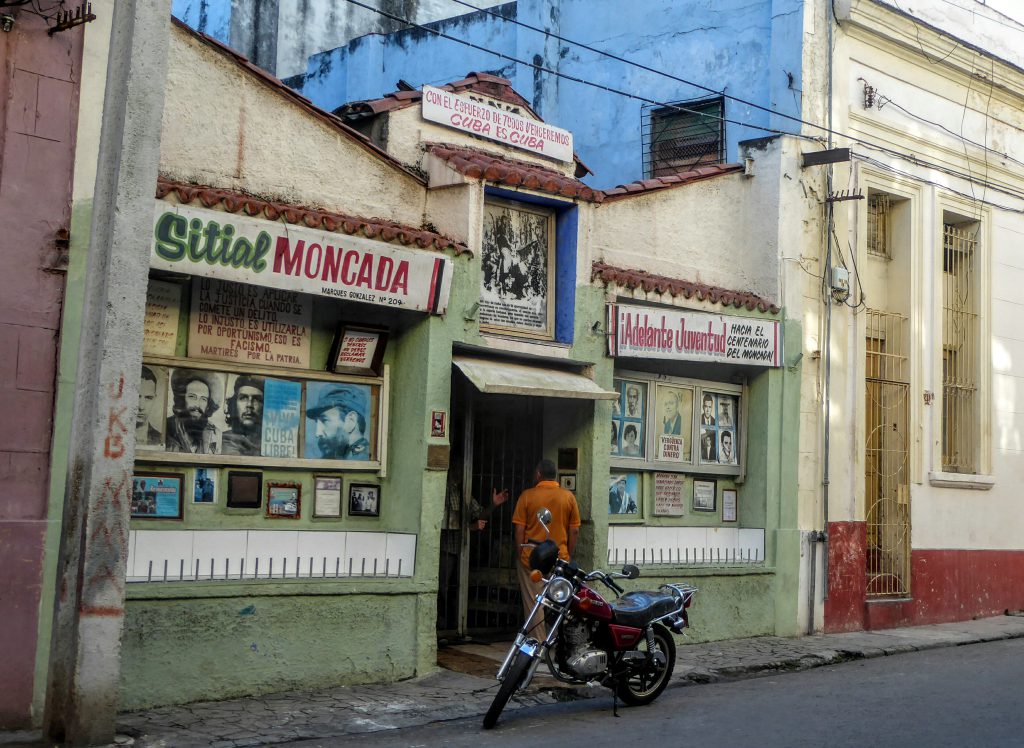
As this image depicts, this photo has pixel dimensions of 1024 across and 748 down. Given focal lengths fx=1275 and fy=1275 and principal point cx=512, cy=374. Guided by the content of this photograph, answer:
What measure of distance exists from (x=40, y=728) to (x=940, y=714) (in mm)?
6139

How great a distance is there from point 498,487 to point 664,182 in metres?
3.67

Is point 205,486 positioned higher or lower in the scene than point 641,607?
higher

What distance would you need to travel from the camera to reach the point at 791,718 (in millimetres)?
8945

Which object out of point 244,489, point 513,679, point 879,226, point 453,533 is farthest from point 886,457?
point 244,489

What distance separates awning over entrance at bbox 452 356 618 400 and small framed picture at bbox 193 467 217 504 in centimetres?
226

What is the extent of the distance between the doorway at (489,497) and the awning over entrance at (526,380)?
0.75m

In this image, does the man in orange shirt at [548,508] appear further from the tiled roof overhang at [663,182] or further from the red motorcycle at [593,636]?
the tiled roof overhang at [663,182]

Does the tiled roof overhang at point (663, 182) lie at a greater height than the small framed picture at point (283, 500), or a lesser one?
greater

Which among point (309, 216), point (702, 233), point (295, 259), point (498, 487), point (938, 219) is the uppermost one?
point (938, 219)

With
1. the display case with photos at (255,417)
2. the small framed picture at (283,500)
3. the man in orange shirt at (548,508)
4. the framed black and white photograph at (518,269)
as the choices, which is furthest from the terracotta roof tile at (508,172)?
the small framed picture at (283,500)

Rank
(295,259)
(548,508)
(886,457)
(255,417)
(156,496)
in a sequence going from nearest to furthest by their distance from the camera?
1. (156,496)
2. (295,259)
3. (255,417)
4. (548,508)
5. (886,457)

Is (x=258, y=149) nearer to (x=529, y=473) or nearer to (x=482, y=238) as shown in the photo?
(x=482, y=238)

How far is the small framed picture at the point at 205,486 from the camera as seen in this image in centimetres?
959

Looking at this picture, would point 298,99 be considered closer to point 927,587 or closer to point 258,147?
point 258,147
